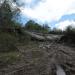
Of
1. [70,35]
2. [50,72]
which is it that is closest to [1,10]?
[70,35]

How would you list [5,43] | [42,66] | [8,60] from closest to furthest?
[42,66], [8,60], [5,43]

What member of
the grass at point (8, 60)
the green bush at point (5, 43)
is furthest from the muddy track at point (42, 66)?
the green bush at point (5, 43)

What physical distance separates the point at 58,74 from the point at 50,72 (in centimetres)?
39

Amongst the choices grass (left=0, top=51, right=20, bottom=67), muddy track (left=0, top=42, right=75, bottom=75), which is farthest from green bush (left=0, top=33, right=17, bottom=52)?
muddy track (left=0, top=42, right=75, bottom=75)

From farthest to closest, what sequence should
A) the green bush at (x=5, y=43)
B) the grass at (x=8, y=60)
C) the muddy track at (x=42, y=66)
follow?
the green bush at (x=5, y=43) < the grass at (x=8, y=60) < the muddy track at (x=42, y=66)

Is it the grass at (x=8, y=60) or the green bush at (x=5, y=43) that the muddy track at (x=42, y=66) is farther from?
the green bush at (x=5, y=43)

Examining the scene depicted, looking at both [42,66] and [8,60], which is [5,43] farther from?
[42,66]

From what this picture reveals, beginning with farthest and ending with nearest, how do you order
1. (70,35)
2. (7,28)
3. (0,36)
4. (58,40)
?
(58,40)
(70,35)
(7,28)
(0,36)

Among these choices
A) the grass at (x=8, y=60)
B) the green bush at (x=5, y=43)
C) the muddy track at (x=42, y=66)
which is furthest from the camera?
the green bush at (x=5, y=43)

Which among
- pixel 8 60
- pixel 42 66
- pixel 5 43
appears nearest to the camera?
pixel 42 66

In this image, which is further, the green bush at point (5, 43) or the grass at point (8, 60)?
the green bush at point (5, 43)

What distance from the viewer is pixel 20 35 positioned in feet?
79.7

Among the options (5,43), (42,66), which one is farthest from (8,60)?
(5,43)

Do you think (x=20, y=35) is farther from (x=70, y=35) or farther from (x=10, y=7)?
(x=70, y=35)
